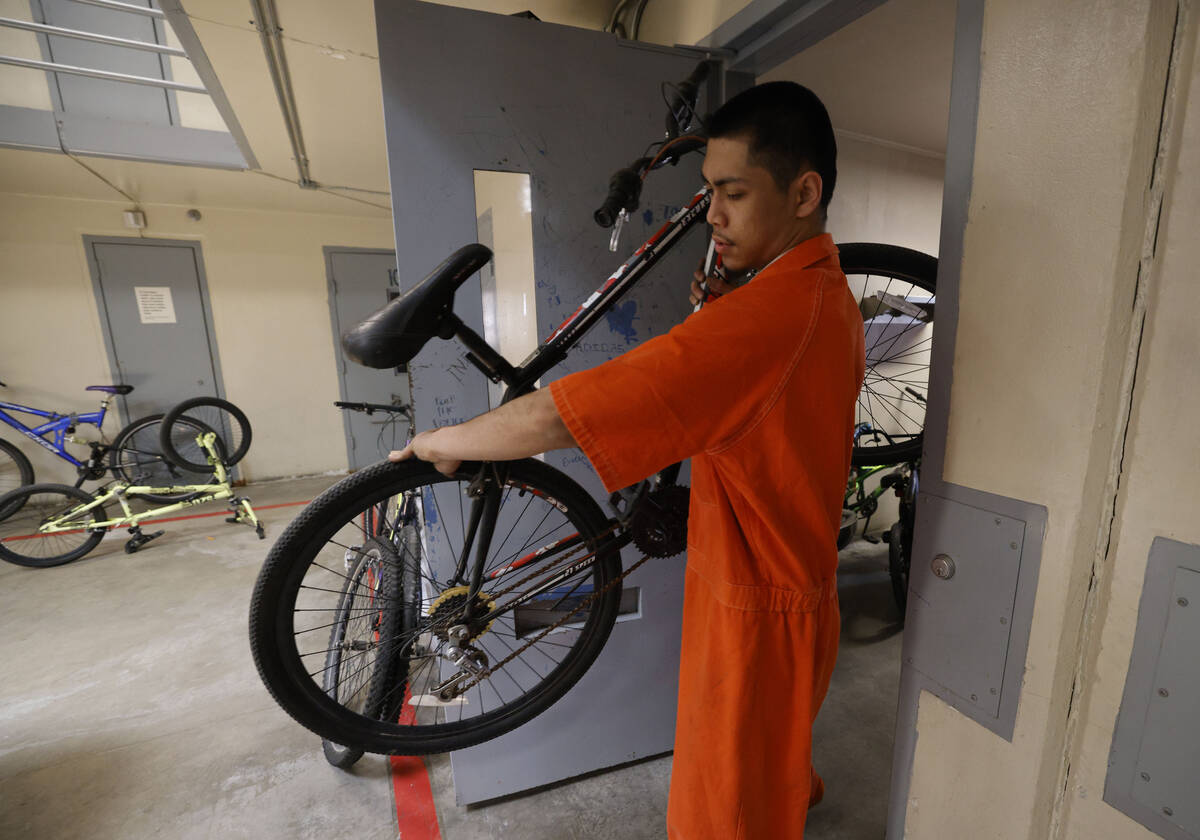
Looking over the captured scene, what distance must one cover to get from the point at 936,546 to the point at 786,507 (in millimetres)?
343

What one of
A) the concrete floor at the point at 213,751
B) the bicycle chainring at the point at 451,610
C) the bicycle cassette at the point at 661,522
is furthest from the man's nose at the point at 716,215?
the concrete floor at the point at 213,751

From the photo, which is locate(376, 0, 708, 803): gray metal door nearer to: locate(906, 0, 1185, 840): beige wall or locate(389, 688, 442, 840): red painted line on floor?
locate(389, 688, 442, 840): red painted line on floor

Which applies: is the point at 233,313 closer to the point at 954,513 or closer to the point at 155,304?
the point at 155,304

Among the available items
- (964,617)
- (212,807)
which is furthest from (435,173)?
(212,807)

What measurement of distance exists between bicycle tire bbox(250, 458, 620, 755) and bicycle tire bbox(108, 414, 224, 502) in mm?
3778

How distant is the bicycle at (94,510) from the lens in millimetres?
3221

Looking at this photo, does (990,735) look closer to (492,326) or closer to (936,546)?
(936,546)

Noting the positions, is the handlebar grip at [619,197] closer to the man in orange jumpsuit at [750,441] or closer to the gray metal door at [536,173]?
the man in orange jumpsuit at [750,441]

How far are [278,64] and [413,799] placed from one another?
3.20m

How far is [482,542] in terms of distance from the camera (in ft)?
3.59

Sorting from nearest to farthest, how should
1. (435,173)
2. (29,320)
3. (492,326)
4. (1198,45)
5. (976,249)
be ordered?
(1198,45)
(976,249)
(435,173)
(492,326)
(29,320)

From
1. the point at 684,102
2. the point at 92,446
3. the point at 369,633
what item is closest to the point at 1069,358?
the point at 684,102

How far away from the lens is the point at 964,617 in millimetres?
855

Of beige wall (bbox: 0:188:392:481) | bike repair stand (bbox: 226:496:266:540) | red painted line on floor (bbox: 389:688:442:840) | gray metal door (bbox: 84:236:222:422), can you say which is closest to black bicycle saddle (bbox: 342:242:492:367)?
red painted line on floor (bbox: 389:688:442:840)
